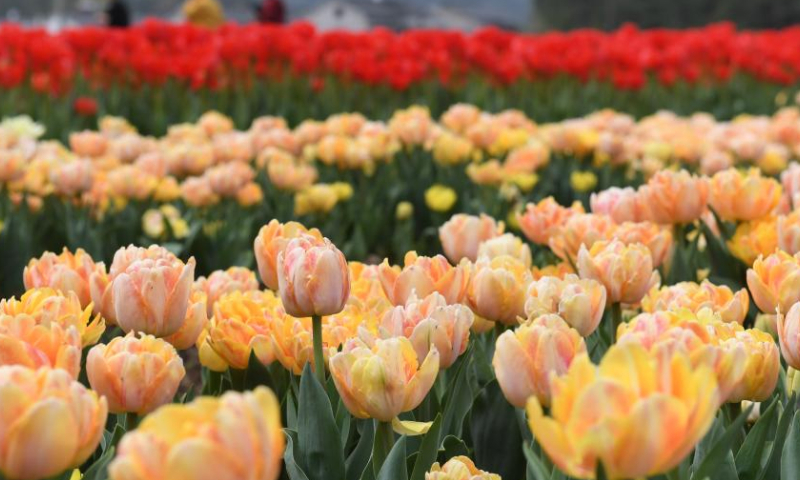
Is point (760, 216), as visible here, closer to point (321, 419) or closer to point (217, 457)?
point (321, 419)

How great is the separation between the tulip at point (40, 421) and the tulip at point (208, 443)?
0.11m

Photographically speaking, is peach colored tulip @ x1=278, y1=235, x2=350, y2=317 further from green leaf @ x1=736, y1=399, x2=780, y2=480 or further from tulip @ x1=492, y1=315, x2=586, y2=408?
green leaf @ x1=736, y1=399, x2=780, y2=480

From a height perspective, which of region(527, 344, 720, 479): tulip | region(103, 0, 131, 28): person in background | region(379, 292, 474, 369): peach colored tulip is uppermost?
region(527, 344, 720, 479): tulip

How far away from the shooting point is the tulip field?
2.43ft

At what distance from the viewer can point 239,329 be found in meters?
1.37

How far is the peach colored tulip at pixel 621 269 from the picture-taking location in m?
1.47

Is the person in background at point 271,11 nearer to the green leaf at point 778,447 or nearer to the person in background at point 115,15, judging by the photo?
the person in background at point 115,15

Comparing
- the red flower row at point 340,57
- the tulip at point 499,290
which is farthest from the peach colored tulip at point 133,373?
the red flower row at point 340,57

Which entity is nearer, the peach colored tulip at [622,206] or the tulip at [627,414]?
the tulip at [627,414]

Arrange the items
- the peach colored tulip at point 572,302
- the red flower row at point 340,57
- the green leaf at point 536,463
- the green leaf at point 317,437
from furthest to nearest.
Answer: the red flower row at point 340,57
the peach colored tulip at point 572,302
the green leaf at point 317,437
the green leaf at point 536,463

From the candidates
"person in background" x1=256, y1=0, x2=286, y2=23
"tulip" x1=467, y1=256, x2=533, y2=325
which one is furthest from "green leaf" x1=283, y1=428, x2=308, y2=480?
"person in background" x1=256, y1=0, x2=286, y2=23

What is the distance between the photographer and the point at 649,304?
1591mm

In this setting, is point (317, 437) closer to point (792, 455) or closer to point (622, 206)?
point (792, 455)

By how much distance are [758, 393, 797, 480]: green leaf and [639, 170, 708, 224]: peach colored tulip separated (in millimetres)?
740
